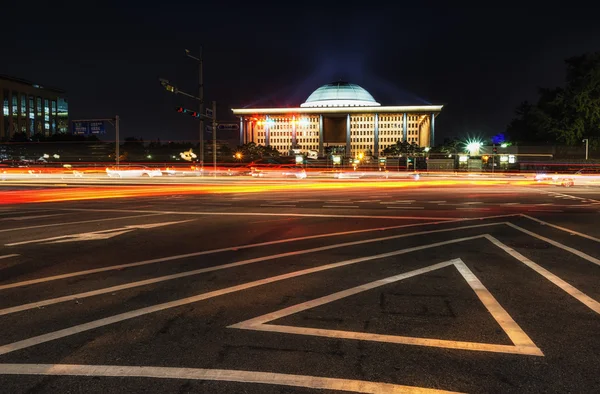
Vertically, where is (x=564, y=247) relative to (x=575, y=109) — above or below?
below

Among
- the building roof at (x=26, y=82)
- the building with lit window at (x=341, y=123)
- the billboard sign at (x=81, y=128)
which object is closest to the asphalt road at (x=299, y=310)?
the billboard sign at (x=81, y=128)

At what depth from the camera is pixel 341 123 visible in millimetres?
152000

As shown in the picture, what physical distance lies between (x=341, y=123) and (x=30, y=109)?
95386mm

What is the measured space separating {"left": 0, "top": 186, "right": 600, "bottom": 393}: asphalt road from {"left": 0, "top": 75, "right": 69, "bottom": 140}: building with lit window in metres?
136

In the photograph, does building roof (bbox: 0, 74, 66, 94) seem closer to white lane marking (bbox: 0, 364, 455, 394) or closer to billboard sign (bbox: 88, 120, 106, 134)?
billboard sign (bbox: 88, 120, 106, 134)

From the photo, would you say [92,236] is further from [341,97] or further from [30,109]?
[30,109]

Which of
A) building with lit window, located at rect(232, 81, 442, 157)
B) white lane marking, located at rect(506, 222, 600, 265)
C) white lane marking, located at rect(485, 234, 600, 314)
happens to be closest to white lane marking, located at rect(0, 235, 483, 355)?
white lane marking, located at rect(485, 234, 600, 314)

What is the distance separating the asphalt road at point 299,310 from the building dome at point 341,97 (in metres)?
138

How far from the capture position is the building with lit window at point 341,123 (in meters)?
144

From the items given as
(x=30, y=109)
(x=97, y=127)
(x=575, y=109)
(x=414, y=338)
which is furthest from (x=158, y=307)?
(x=30, y=109)

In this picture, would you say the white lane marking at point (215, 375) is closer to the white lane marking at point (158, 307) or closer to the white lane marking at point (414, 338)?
the white lane marking at point (158, 307)

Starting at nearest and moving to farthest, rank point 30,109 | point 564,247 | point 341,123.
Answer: point 564,247 < point 30,109 < point 341,123

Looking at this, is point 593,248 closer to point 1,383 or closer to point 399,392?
point 399,392

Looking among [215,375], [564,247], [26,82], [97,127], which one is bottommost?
[215,375]
